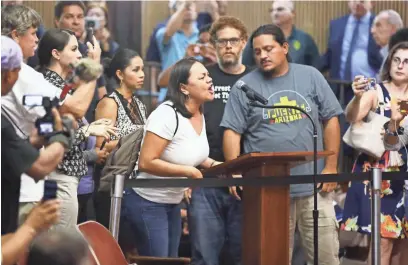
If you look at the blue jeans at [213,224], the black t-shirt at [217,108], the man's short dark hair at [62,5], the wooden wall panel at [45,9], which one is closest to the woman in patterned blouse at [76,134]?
the blue jeans at [213,224]

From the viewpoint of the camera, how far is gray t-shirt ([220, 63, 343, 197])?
552cm

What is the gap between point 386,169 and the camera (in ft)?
18.9

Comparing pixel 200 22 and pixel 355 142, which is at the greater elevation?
pixel 200 22

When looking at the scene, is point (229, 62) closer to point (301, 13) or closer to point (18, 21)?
point (18, 21)

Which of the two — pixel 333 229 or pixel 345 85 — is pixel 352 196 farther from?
pixel 345 85

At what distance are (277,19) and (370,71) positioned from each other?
80cm

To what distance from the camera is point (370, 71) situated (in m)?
7.51

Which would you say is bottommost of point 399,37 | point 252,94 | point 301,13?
point 252,94

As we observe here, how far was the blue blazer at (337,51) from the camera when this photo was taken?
750cm

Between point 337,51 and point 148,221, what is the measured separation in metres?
2.96

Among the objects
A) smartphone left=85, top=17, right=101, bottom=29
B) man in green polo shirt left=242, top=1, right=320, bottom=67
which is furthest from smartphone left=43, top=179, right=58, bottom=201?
man in green polo shirt left=242, top=1, right=320, bottom=67

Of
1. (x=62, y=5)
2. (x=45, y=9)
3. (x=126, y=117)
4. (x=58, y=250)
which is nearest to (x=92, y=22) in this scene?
(x=62, y=5)

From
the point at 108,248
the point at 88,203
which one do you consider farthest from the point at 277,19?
the point at 108,248

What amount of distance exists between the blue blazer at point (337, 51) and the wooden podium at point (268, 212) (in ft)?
8.42
